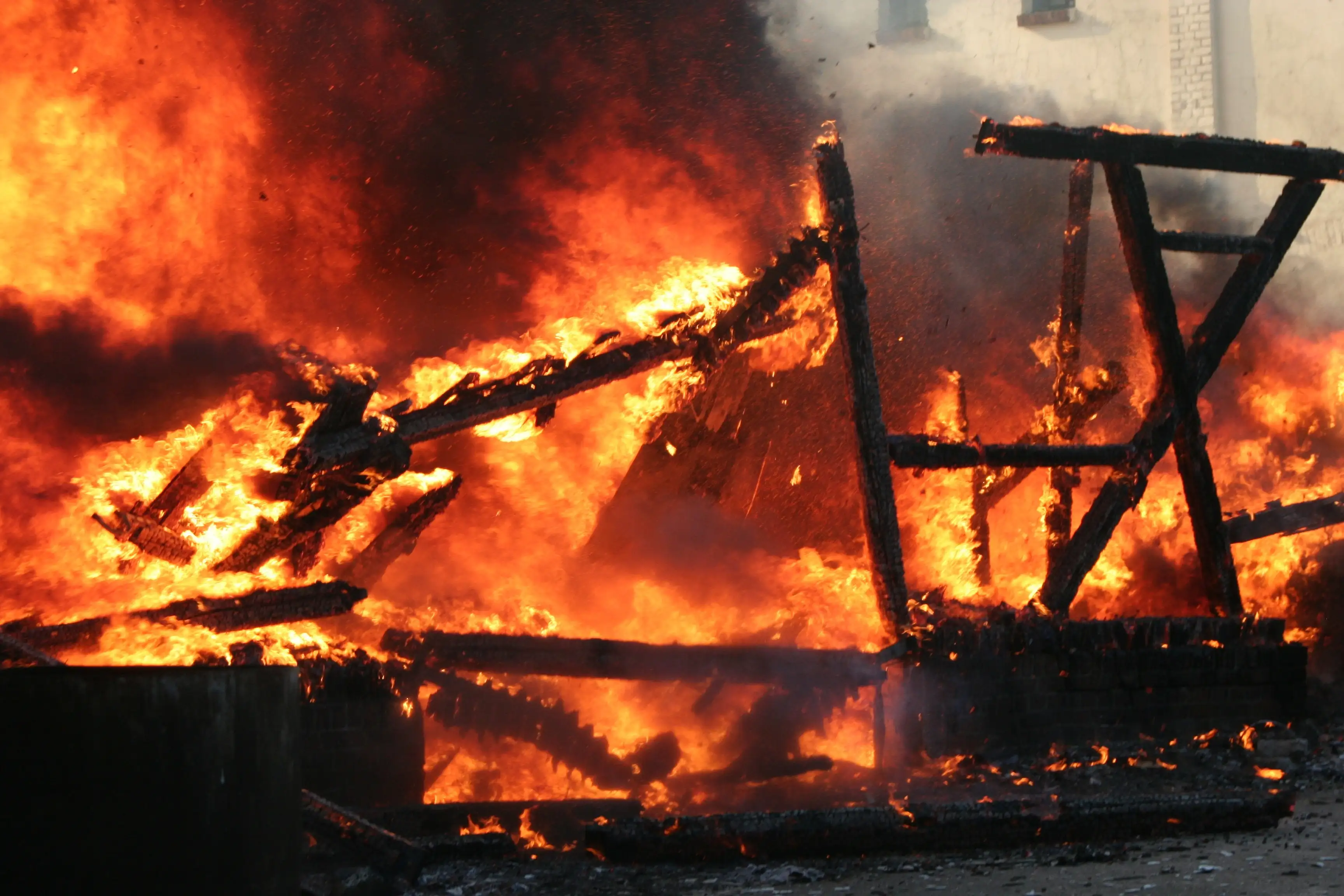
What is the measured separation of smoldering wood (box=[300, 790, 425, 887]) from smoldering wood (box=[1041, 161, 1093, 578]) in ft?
22.1

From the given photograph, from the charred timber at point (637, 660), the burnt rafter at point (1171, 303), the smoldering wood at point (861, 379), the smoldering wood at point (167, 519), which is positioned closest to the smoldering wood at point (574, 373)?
the smoldering wood at point (861, 379)

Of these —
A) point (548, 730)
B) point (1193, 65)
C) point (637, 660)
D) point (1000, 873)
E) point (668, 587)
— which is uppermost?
point (1193, 65)

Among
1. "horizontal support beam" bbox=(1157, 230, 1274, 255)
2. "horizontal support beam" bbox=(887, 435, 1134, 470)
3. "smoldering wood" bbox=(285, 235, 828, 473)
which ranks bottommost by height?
"horizontal support beam" bbox=(887, 435, 1134, 470)

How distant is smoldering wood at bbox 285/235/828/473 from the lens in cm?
783

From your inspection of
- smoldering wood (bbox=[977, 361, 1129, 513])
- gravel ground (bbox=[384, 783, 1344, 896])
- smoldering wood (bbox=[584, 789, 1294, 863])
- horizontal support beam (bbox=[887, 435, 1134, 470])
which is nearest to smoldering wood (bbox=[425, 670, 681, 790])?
gravel ground (bbox=[384, 783, 1344, 896])

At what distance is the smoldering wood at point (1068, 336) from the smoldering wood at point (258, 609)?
21.0 feet

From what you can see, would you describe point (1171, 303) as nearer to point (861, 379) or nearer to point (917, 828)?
point (861, 379)

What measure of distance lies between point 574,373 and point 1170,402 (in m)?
5.14

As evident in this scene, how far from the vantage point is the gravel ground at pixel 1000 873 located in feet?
16.3

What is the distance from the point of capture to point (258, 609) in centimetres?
741

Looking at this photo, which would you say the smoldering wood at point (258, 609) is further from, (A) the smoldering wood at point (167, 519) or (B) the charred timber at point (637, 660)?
(B) the charred timber at point (637, 660)

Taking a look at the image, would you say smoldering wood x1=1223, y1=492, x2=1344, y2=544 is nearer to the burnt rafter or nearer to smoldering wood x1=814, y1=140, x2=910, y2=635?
the burnt rafter

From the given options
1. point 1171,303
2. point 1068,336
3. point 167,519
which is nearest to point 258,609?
point 167,519

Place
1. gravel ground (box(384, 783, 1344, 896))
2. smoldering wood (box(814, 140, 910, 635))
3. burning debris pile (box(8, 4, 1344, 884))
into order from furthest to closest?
smoldering wood (box(814, 140, 910, 635)) < burning debris pile (box(8, 4, 1344, 884)) < gravel ground (box(384, 783, 1344, 896))
